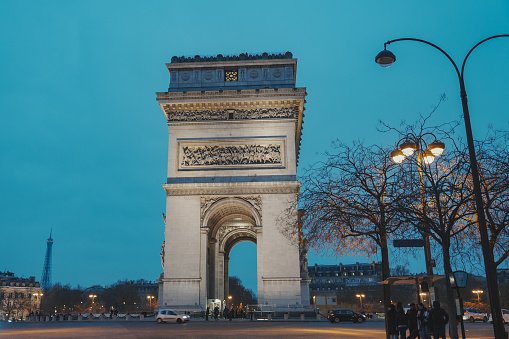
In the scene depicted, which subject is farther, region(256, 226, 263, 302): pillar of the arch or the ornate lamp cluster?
region(256, 226, 263, 302): pillar of the arch

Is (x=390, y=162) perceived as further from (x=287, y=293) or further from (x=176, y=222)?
(x=176, y=222)

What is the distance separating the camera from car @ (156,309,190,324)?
33.0 metres

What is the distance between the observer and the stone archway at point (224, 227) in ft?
123

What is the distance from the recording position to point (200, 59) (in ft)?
137

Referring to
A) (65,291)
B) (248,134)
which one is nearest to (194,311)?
(248,134)

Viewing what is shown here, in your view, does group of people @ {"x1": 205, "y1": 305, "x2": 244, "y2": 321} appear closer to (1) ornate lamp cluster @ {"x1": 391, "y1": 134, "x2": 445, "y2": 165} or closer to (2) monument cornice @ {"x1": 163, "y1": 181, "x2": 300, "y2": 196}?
(2) monument cornice @ {"x1": 163, "y1": 181, "x2": 300, "y2": 196}

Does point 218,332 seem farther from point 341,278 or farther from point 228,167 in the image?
point 341,278

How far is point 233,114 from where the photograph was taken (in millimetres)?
39688

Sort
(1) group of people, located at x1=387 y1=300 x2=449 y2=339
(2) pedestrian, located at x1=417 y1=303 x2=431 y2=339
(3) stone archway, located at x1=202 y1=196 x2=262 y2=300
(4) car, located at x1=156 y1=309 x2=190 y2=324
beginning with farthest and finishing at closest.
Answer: (3) stone archway, located at x1=202 y1=196 x2=262 y2=300, (4) car, located at x1=156 y1=309 x2=190 y2=324, (2) pedestrian, located at x1=417 y1=303 x2=431 y2=339, (1) group of people, located at x1=387 y1=300 x2=449 y2=339

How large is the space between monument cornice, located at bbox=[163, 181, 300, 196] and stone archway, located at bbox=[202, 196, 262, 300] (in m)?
0.53

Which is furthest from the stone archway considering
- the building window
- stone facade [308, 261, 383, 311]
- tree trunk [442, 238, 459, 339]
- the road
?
stone facade [308, 261, 383, 311]

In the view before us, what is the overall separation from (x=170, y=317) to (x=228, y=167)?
11822mm

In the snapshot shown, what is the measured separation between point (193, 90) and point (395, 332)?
29237 mm

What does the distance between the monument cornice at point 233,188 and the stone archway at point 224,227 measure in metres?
0.53
